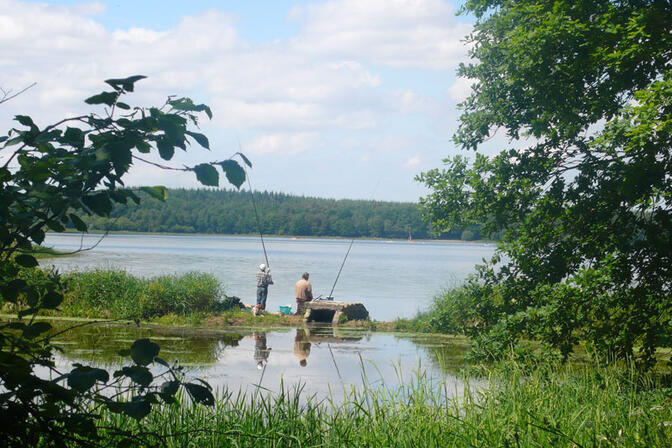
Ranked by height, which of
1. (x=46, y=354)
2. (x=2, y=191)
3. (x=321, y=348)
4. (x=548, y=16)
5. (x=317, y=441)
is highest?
(x=548, y=16)

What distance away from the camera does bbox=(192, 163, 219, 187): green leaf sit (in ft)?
9.85

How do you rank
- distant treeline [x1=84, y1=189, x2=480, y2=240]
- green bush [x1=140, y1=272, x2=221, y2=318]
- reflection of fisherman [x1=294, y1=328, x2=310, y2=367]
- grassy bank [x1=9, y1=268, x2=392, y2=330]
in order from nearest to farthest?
reflection of fisherman [x1=294, y1=328, x2=310, y2=367]
grassy bank [x1=9, y1=268, x2=392, y2=330]
green bush [x1=140, y1=272, x2=221, y2=318]
distant treeline [x1=84, y1=189, x2=480, y2=240]

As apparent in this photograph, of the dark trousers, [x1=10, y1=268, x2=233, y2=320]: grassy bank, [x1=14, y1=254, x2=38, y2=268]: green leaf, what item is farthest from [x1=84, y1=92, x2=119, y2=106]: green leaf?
the dark trousers

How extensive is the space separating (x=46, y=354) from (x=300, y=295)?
20.0m

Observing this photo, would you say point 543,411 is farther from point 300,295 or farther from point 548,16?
point 300,295

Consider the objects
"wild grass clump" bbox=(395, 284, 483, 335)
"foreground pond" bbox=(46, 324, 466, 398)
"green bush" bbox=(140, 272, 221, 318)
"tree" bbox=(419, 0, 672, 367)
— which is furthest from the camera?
"green bush" bbox=(140, 272, 221, 318)

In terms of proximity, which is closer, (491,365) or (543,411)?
(543,411)

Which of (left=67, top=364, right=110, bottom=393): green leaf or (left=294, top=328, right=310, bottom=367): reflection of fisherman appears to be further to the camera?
(left=294, top=328, right=310, bottom=367): reflection of fisherman

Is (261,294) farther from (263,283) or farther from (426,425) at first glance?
(426,425)

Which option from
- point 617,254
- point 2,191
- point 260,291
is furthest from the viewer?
point 260,291

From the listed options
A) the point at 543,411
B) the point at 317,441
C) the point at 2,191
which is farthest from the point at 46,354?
the point at 543,411

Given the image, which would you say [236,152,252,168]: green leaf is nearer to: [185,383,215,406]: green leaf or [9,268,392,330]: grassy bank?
[185,383,215,406]: green leaf

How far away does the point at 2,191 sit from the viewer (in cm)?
303

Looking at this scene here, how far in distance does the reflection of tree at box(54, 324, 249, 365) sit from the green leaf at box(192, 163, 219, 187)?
10660 millimetres
